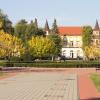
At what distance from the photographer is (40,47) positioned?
326 ft

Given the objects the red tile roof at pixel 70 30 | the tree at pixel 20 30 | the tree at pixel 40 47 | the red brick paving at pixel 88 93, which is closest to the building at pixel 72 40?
the red tile roof at pixel 70 30

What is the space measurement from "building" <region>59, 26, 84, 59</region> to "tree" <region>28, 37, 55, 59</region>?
3785cm

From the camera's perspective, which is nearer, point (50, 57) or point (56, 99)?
point (56, 99)

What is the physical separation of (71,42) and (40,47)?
174 ft

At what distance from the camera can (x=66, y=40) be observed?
150250 millimetres

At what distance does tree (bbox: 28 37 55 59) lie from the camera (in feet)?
318

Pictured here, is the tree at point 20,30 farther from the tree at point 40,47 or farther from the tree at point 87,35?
the tree at point 87,35

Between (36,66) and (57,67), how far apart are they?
9.98 feet

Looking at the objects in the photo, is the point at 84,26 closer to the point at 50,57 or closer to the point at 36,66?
the point at 50,57

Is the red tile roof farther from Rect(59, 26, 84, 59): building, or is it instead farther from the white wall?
the white wall

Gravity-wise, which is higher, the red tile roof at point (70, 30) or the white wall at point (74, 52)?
the red tile roof at point (70, 30)

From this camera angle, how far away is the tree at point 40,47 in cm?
9696

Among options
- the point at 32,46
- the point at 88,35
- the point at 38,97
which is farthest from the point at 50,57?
the point at 38,97

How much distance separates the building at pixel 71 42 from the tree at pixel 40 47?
3785 cm
